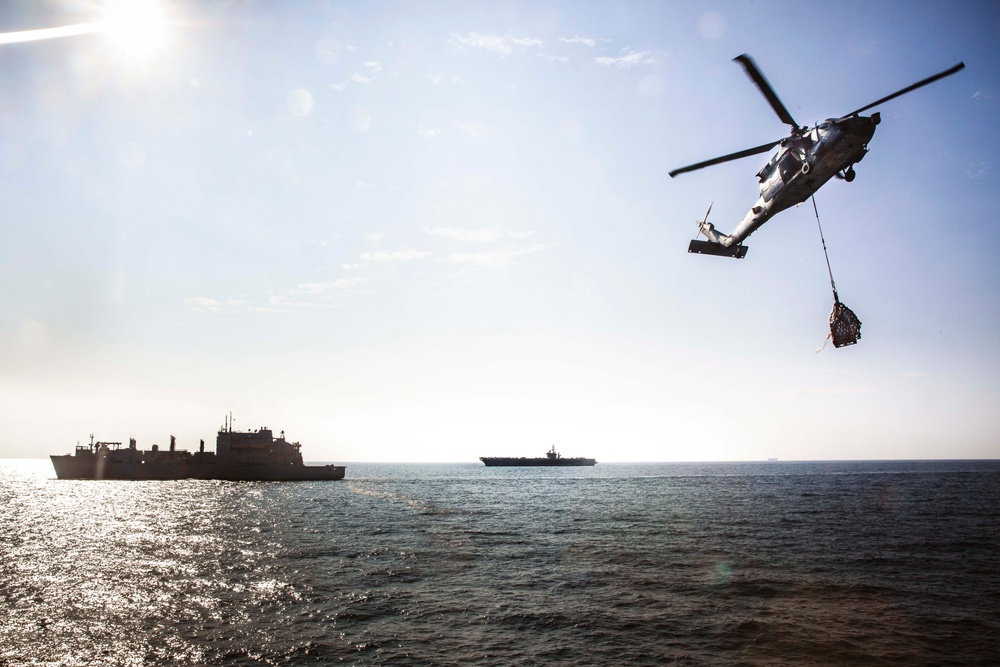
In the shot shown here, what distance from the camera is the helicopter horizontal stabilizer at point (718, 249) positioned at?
70.6 feet

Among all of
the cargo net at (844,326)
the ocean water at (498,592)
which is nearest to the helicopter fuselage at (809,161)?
the cargo net at (844,326)

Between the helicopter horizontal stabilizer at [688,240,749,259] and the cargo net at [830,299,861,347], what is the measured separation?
680cm

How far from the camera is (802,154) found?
52.9ft

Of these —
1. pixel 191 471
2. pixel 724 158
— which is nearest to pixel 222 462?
pixel 191 471

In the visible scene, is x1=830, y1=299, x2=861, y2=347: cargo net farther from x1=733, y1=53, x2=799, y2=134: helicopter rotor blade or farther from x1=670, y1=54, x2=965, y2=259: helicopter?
x1=733, y1=53, x2=799, y2=134: helicopter rotor blade

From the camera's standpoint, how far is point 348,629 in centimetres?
1427

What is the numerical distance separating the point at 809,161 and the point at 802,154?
556 millimetres

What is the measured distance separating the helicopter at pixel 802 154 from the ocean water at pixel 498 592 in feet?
41.8

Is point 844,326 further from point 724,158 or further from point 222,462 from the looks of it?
point 222,462

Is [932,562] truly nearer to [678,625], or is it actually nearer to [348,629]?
[678,625]

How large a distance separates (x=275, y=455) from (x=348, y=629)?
7363cm

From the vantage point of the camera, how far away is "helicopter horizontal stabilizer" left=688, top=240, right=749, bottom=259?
847 inches

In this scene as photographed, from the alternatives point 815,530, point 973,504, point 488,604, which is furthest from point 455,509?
point 973,504

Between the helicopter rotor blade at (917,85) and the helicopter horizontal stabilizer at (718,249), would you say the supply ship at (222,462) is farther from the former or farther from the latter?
the helicopter rotor blade at (917,85)
